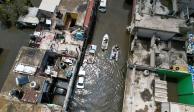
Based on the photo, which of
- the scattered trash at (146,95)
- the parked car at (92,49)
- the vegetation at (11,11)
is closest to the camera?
the scattered trash at (146,95)

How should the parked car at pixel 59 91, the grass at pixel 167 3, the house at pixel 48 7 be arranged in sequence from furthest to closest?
the grass at pixel 167 3 < the house at pixel 48 7 < the parked car at pixel 59 91

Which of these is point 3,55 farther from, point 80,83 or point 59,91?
point 80,83

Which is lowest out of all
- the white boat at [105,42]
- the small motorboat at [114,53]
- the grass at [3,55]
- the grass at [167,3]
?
the grass at [3,55]

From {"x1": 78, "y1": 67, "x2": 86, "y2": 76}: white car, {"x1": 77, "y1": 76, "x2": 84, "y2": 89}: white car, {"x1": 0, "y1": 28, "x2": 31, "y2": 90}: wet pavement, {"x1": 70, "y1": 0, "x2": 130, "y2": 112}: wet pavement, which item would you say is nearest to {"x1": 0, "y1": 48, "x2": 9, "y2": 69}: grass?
{"x1": 0, "y1": 28, "x2": 31, "y2": 90}: wet pavement

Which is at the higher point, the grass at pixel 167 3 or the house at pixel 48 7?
the grass at pixel 167 3

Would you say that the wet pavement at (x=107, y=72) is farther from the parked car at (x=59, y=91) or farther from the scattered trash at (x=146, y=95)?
the scattered trash at (x=146, y=95)

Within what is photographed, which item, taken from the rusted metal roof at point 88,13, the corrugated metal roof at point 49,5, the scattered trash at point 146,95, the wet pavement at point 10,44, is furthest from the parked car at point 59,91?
the corrugated metal roof at point 49,5

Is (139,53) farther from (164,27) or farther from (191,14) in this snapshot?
(191,14)

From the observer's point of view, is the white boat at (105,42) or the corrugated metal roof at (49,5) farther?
the white boat at (105,42)
